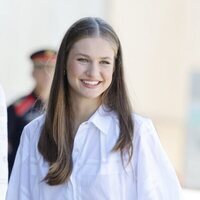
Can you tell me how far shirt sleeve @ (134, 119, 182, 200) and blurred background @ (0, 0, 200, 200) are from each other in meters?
8.78

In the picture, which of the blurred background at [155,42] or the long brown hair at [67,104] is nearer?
the long brown hair at [67,104]

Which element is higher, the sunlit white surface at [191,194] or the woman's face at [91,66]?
the woman's face at [91,66]

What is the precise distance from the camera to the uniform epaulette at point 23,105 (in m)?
6.06

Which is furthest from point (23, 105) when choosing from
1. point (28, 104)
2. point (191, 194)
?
point (191, 194)

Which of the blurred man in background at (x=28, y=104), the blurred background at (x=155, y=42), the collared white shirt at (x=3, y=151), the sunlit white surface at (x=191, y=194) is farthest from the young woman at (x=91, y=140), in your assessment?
the blurred background at (x=155, y=42)

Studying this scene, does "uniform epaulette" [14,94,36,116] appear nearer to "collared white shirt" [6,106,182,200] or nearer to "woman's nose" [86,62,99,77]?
"collared white shirt" [6,106,182,200]

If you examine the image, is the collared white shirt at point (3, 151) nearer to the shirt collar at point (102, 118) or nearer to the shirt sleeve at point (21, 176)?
the shirt sleeve at point (21, 176)

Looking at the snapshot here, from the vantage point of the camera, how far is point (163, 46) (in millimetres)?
12594

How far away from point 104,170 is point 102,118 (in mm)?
231

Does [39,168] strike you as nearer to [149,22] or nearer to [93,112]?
[93,112]

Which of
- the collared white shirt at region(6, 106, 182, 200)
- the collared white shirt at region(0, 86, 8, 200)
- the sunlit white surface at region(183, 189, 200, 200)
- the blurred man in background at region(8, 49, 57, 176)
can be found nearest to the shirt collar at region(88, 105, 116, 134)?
the collared white shirt at region(6, 106, 182, 200)

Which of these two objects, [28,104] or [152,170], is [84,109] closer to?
[152,170]

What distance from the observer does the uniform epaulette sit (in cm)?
606

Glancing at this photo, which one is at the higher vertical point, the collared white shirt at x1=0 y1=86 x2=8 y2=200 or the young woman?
the young woman
